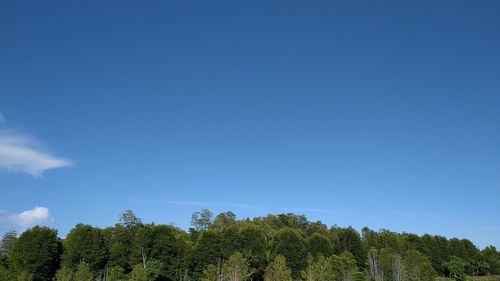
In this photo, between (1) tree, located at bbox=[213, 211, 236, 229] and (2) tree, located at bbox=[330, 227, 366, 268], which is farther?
(1) tree, located at bbox=[213, 211, 236, 229]

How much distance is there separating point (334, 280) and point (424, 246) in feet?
150

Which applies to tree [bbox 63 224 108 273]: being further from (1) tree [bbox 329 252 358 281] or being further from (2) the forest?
(1) tree [bbox 329 252 358 281]

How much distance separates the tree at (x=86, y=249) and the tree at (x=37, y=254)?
2.54m

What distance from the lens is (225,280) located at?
240 ft

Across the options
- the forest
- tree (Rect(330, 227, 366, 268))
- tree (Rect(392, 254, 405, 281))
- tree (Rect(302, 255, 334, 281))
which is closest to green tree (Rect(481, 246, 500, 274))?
the forest

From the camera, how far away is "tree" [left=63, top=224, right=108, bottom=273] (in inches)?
3364

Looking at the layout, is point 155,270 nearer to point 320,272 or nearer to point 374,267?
point 320,272

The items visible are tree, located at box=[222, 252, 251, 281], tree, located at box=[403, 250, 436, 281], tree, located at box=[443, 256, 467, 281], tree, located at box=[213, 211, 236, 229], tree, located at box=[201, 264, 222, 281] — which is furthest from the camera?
tree, located at box=[213, 211, 236, 229]

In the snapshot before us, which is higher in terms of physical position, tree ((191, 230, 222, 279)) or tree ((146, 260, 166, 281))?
tree ((191, 230, 222, 279))

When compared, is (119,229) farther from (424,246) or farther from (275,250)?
(424,246)

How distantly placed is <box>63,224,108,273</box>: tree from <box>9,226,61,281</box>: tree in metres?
2.54

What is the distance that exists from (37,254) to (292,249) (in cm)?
4611

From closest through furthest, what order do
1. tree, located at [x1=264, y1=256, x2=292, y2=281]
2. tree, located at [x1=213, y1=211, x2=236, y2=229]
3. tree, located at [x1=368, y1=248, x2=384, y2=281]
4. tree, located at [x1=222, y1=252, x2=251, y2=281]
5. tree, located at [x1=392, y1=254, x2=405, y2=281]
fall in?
tree, located at [x1=222, y1=252, x2=251, y2=281], tree, located at [x1=264, y1=256, x2=292, y2=281], tree, located at [x1=392, y1=254, x2=405, y2=281], tree, located at [x1=368, y1=248, x2=384, y2=281], tree, located at [x1=213, y1=211, x2=236, y2=229]

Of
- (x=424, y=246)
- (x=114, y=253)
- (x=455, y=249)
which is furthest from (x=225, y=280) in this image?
(x=455, y=249)
